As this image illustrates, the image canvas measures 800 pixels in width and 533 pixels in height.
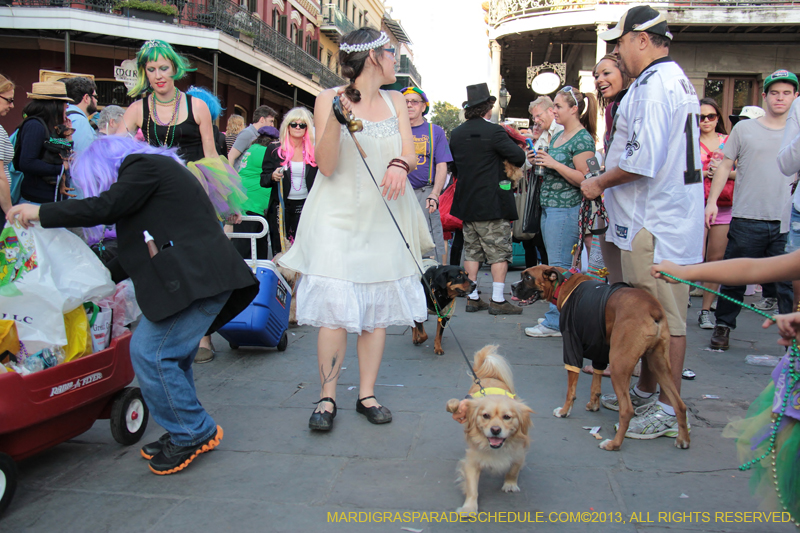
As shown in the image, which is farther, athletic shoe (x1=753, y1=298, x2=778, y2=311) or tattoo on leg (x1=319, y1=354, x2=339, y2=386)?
athletic shoe (x1=753, y1=298, x2=778, y2=311)

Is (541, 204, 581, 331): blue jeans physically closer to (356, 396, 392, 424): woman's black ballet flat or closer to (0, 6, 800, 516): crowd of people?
(0, 6, 800, 516): crowd of people

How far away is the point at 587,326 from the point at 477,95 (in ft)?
12.0

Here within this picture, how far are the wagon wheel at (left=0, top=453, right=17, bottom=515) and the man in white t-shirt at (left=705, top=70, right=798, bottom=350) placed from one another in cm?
529

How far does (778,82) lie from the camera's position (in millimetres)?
5199

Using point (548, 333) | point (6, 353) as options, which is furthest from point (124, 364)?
point (548, 333)

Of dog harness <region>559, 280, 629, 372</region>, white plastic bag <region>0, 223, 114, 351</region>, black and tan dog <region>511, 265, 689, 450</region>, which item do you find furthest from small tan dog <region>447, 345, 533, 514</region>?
white plastic bag <region>0, 223, 114, 351</region>

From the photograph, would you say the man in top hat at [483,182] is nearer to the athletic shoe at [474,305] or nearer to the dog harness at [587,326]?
the athletic shoe at [474,305]

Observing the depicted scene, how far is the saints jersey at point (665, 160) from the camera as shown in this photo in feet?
10.7

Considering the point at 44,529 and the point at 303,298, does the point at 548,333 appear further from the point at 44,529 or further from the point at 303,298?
the point at 44,529

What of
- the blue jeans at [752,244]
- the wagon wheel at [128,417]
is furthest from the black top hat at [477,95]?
the wagon wheel at [128,417]

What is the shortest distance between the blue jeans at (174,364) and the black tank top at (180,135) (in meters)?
1.74

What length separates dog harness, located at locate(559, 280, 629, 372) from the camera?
342cm

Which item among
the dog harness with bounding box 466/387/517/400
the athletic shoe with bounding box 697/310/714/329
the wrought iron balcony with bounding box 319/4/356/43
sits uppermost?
the wrought iron balcony with bounding box 319/4/356/43

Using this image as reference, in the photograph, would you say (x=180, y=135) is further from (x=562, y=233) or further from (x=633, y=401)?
(x=633, y=401)
